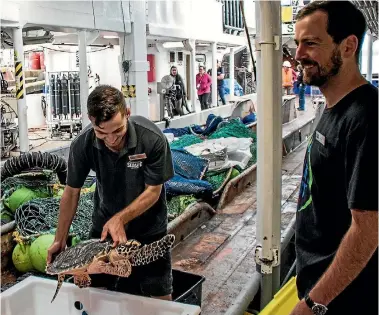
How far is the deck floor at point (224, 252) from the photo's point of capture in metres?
4.15

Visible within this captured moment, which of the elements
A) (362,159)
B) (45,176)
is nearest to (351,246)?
(362,159)

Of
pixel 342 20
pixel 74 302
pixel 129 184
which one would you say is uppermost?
pixel 342 20

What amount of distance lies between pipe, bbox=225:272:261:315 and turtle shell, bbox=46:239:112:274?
3.79 ft

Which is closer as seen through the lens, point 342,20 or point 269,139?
point 342,20

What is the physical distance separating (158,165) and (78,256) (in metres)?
0.69

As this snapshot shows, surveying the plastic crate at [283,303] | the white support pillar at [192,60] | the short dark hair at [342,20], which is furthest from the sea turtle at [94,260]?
the white support pillar at [192,60]

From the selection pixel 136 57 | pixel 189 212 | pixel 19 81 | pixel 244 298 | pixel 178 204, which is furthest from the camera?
pixel 136 57

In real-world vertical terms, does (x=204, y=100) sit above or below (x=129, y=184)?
above

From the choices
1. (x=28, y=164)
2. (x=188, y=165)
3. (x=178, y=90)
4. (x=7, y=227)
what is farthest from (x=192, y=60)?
(x=7, y=227)

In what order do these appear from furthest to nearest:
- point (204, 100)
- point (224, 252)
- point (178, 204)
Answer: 1. point (204, 100)
2. point (178, 204)
3. point (224, 252)

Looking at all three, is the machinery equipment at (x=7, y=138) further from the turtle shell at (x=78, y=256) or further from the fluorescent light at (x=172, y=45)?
the turtle shell at (x=78, y=256)

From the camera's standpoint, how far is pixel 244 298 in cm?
335

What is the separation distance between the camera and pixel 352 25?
1.79 metres

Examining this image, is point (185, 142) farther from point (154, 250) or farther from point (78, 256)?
point (78, 256)
